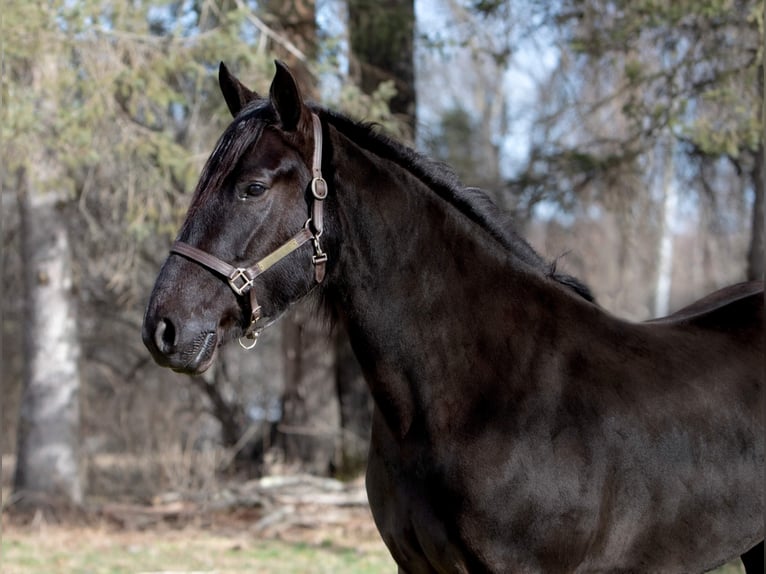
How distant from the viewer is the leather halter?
2807 millimetres

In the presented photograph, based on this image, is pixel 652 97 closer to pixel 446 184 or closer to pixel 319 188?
pixel 446 184

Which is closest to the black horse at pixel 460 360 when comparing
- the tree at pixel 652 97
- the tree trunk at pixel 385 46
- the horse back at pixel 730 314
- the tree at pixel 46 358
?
the horse back at pixel 730 314

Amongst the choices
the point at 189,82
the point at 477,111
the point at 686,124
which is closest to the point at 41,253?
the point at 189,82

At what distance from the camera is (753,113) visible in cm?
714

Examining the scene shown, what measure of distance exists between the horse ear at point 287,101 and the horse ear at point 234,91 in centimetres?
33

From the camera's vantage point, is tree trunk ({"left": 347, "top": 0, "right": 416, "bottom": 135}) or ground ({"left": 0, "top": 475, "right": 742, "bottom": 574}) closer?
ground ({"left": 0, "top": 475, "right": 742, "bottom": 574})

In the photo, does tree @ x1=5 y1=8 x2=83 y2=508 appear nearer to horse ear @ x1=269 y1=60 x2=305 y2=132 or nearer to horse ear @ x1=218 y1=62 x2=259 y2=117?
horse ear @ x1=218 y1=62 x2=259 y2=117

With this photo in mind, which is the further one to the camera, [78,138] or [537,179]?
[537,179]

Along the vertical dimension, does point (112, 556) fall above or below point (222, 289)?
below

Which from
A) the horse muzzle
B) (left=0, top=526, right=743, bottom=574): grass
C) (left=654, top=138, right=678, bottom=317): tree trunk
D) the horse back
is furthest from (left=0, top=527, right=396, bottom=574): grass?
(left=654, top=138, right=678, bottom=317): tree trunk

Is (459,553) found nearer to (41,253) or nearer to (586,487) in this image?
(586,487)

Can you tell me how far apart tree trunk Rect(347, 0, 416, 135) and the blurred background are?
3 cm

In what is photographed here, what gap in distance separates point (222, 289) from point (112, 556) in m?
5.44

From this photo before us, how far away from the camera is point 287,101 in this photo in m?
2.94
